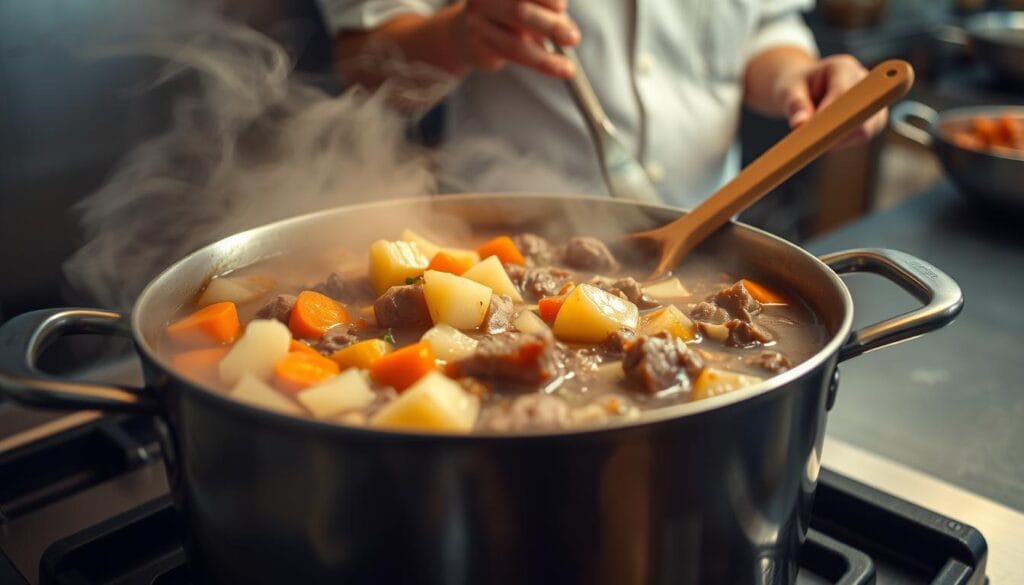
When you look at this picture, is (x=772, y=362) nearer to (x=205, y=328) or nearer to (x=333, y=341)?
(x=333, y=341)

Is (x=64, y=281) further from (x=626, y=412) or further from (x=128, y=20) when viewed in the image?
(x=626, y=412)

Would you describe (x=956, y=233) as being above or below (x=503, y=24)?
below

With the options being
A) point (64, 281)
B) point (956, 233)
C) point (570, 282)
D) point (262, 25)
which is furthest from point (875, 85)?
point (64, 281)

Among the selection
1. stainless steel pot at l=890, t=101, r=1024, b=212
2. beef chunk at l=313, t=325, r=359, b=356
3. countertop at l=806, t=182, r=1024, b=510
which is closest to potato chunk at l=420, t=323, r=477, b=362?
beef chunk at l=313, t=325, r=359, b=356

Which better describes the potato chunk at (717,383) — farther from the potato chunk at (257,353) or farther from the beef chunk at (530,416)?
the potato chunk at (257,353)

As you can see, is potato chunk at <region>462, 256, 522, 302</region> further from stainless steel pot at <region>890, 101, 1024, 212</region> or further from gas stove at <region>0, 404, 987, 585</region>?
stainless steel pot at <region>890, 101, 1024, 212</region>

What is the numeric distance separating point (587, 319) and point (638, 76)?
1.68 m

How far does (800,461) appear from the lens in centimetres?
104

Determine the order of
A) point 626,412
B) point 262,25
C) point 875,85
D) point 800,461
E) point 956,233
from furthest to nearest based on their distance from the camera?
point 262,25, point 956,233, point 875,85, point 626,412, point 800,461

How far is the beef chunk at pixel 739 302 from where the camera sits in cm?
147

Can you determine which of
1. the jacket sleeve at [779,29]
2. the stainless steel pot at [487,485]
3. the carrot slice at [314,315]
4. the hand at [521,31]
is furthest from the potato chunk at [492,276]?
the jacket sleeve at [779,29]

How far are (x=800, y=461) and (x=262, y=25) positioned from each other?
2.80 meters

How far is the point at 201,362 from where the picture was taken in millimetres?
1315

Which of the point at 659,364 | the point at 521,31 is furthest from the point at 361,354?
the point at 521,31
